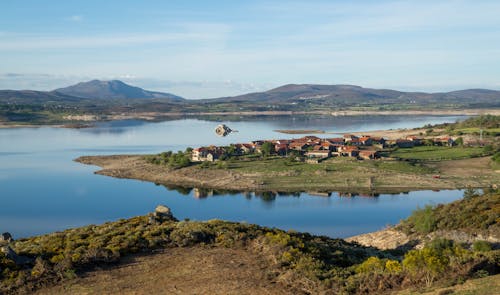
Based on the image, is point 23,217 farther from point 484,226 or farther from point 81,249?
point 484,226

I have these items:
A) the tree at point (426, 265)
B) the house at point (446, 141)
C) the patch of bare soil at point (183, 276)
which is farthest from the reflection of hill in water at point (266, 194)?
the tree at point (426, 265)

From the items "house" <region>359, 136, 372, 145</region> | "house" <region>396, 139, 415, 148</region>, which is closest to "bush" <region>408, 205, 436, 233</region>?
"house" <region>396, 139, 415, 148</region>

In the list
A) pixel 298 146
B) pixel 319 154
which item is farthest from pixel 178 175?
pixel 298 146

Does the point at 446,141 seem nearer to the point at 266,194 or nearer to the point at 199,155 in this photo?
the point at 199,155

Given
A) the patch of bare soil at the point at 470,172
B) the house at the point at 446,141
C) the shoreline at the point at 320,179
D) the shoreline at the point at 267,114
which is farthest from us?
the shoreline at the point at 267,114

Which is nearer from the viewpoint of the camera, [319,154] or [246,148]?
[319,154]

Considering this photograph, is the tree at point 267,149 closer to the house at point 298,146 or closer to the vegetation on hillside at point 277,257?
the house at point 298,146

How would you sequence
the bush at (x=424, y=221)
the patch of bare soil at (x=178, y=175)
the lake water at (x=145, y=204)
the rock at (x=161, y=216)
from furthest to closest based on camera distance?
the patch of bare soil at (x=178, y=175) < the lake water at (x=145, y=204) < the bush at (x=424, y=221) < the rock at (x=161, y=216)
